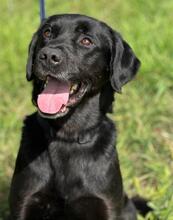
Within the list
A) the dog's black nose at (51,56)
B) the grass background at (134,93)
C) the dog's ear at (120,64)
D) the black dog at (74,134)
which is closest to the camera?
the dog's black nose at (51,56)

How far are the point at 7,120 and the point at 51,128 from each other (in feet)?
5.82

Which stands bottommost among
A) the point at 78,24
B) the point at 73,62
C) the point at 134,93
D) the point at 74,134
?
the point at 134,93

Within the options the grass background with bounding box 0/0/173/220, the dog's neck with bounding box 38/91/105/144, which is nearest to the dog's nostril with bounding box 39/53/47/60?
the dog's neck with bounding box 38/91/105/144

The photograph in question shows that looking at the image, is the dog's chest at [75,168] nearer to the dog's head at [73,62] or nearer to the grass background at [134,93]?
the dog's head at [73,62]

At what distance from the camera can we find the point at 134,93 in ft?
19.2

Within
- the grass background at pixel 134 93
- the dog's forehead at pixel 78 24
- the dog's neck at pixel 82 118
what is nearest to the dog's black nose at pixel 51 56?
the dog's forehead at pixel 78 24

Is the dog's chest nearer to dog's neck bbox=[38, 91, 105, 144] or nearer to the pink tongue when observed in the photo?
dog's neck bbox=[38, 91, 105, 144]

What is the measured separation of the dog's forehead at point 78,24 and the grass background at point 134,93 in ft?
4.47

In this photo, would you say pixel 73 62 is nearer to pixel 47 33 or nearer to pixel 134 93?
pixel 47 33

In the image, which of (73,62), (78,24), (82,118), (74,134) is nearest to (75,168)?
(74,134)

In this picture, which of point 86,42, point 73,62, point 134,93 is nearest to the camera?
point 73,62

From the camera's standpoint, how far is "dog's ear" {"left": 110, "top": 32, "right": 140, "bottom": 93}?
150 inches

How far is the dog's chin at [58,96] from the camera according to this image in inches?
140

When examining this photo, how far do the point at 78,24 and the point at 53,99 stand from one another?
509mm
